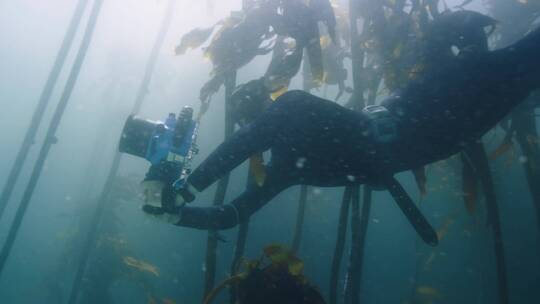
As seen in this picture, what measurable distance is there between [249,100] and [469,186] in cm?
287

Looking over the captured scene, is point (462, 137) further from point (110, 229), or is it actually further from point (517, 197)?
point (517, 197)

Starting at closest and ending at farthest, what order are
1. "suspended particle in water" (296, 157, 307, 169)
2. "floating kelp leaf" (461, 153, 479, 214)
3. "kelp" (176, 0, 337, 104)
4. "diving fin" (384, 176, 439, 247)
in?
"diving fin" (384, 176, 439, 247), "suspended particle in water" (296, 157, 307, 169), "kelp" (176, 0, 337, 104), "floating kelp leaf" (461, 153, 479, 214)

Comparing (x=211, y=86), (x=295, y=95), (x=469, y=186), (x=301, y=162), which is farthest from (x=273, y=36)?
(x=469, y=186)

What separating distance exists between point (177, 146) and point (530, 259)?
25.7 meters

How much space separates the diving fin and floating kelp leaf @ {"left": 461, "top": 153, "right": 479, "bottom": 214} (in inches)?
57.1

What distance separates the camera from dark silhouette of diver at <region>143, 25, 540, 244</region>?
2877mm

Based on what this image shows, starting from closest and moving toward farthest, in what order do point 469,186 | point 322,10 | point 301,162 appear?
point 301,162, point 322,10, point 469,186

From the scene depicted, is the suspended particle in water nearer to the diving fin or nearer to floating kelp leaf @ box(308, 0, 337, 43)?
the diving fin

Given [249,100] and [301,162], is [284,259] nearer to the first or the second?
[301,162]

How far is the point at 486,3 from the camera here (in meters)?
9.22

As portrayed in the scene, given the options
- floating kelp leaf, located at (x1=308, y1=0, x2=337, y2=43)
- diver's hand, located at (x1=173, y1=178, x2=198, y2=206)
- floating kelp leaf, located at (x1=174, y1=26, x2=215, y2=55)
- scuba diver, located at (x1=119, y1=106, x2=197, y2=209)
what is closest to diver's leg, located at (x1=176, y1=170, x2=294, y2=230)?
diver's hand, located at (x1=173, y1=178, x2=198, y2=206)

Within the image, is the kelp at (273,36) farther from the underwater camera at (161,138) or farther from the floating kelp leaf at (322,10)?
the underwater camera at (161,138)

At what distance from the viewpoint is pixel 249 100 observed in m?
3.77

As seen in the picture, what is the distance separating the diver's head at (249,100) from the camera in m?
3.77
